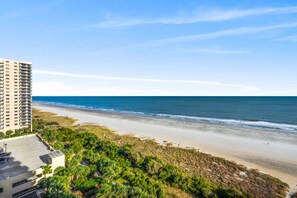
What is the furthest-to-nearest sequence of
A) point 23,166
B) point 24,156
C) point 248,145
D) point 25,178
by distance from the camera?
point 248,145
point 24,156
point 23,166
point 25,178

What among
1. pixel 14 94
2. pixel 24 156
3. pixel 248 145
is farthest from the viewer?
pixel 14 94

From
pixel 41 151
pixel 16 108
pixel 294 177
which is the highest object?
pixel 16 108

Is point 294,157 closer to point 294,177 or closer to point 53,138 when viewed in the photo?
point 294,177

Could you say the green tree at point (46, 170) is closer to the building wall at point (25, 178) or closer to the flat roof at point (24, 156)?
the building wall at point (25, 178)

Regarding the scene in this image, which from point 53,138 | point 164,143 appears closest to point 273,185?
point 164,143

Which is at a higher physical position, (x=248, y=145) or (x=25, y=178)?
(x=25, y=178)

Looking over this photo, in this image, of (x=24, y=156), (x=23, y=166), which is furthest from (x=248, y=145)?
(x=24, y=156)

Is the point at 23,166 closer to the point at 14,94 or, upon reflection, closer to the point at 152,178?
the point at 152,178

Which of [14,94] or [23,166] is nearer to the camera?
[23,166]
